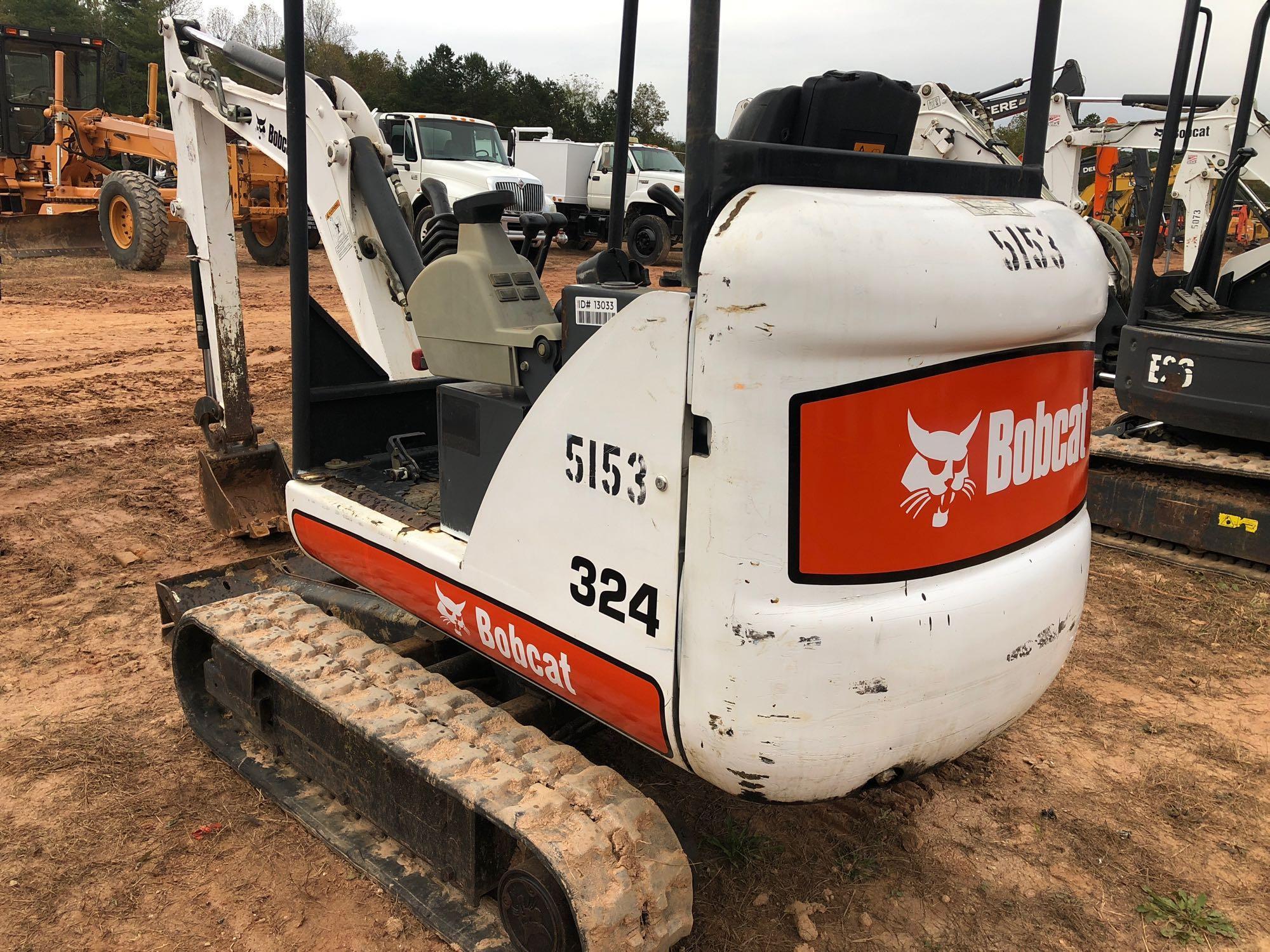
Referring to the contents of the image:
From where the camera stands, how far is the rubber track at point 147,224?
48.9ft

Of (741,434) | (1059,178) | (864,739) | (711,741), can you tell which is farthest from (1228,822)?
(1059,178)

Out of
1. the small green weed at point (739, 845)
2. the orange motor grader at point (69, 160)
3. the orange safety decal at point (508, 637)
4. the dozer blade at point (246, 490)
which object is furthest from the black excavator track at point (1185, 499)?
the orange motor grader at point (69, 160)

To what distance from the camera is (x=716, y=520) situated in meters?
1.90

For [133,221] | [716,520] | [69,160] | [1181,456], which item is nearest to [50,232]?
[69,160]

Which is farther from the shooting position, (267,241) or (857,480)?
(267,241)

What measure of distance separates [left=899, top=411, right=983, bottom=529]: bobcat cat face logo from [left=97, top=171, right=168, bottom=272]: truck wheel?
1533cm

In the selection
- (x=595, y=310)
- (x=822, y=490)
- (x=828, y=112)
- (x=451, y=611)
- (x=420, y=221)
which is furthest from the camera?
(x=420, y=221)

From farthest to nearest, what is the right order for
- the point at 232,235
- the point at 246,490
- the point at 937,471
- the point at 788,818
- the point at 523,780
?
the point at 246,490 < the point at 232,235 < the point at 788,818 < the point at 523,780 < the point at 937,471

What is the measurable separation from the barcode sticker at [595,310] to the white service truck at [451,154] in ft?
46.4

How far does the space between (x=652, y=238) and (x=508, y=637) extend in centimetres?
1268

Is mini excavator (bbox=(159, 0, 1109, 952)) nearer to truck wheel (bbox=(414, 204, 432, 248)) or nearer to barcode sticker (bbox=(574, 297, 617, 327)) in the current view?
barcode sticker (bbox=(574, 297, 617, 327))

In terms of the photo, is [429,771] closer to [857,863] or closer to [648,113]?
[857,863]

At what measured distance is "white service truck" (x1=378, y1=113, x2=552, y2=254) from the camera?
16312 mm

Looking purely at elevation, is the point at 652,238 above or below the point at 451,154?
below
